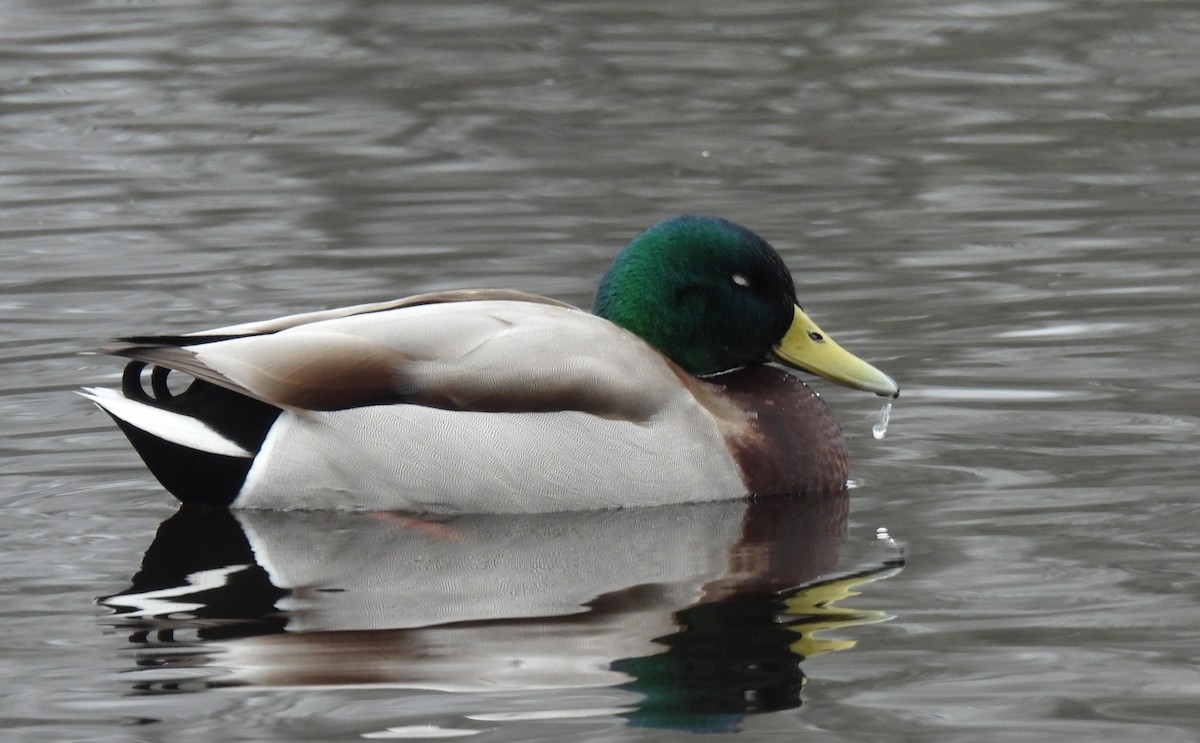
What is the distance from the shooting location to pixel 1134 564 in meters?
6.34

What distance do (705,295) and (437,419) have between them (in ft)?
3.41

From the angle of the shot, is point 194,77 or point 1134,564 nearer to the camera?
point 1134,564

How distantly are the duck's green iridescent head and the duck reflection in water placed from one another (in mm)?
573

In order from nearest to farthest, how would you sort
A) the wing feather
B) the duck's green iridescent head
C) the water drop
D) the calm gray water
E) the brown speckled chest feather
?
the calm gray water
the wing feather
the brown speckled chest feather
the duck's green iridescent head
the water drop

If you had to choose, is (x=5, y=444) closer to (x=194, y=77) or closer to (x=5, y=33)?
(x=194, y=77)

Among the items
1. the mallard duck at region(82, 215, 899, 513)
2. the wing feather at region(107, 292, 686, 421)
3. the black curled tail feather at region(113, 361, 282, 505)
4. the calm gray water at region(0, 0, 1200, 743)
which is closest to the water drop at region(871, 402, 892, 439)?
the calm gray water at region(0, 0, 1200, 743)

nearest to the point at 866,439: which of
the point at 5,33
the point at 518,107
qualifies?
the point at 518,107

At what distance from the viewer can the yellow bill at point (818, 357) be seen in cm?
766

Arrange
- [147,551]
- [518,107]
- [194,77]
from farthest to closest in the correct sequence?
[194,77] → [518,107] → [147,551]

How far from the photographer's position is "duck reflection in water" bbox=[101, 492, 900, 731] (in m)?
5.50

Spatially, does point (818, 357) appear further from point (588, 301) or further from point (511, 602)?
point (588, 301)

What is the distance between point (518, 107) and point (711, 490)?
25.4 ft

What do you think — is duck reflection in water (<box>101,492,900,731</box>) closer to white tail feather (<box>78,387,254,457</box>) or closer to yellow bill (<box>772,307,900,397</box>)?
white tail feather (<box>78,387,254,457</box>)

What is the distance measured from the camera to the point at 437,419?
7.21m
